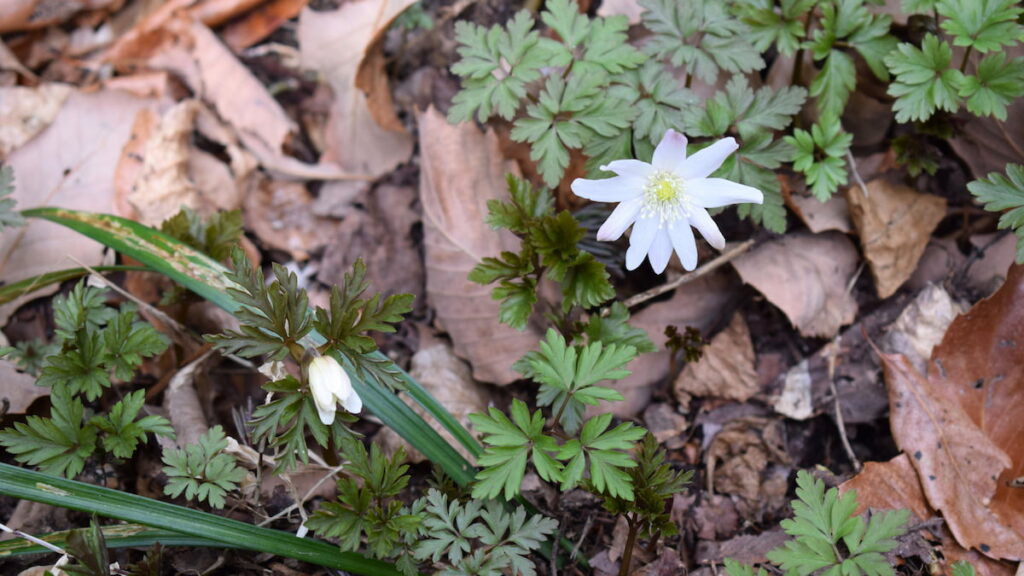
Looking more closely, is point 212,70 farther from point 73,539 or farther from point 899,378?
point 899,378

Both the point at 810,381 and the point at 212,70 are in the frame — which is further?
the point at 212,70

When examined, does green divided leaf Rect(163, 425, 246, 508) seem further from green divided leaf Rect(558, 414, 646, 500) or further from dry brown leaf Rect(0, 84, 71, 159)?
dry brown leaf Rect(0, 84, 71, 159)

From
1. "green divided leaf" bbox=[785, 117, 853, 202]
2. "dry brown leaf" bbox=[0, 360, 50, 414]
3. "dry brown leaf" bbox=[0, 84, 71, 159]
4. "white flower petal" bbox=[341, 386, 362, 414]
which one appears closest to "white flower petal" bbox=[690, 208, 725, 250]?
"green divided leaf" bbox=[785, 117, 853, 202]

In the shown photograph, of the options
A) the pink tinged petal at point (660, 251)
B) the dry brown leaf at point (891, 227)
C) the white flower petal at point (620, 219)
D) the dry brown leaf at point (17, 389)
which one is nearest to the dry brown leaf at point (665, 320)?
the dry brown leaf at point (891, 227)

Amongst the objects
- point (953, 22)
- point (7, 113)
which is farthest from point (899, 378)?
point (7, 113)

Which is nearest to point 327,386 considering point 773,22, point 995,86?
point 773,22
